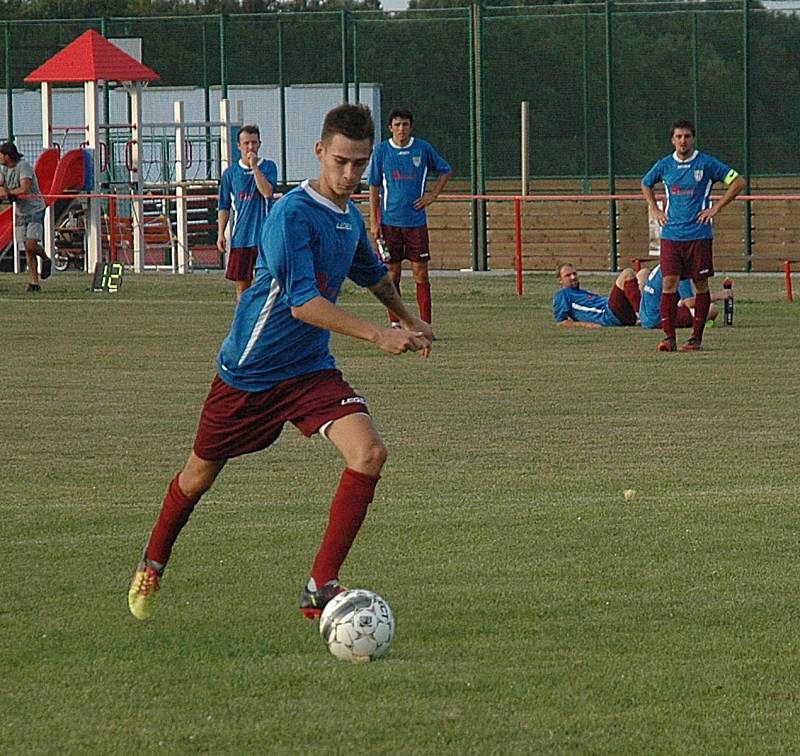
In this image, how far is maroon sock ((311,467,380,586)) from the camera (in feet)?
19.8

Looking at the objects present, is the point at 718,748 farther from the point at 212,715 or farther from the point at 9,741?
the point at 9,741

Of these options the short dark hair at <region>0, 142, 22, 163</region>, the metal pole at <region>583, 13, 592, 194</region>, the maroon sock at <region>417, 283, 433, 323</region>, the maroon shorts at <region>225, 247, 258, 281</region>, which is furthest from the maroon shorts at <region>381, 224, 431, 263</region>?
the metal pole at <region>583, 13, 592, 194</region>

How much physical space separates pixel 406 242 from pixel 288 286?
11518mm

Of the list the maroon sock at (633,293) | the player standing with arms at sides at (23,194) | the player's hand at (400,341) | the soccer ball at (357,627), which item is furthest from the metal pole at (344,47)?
the soccer ball at (357,627)

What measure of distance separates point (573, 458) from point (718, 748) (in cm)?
538

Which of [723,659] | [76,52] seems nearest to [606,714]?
[723,659]

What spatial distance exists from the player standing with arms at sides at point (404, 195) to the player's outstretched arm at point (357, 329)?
11.2 metres

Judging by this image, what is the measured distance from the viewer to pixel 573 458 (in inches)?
401

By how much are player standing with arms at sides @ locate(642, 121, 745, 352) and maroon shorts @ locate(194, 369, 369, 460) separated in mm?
10341

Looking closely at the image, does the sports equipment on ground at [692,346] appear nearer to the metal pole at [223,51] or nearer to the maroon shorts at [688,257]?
the maroon shorts at [688,257]

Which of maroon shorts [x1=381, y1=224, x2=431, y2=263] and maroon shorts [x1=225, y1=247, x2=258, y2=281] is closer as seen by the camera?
maroon shorts [x1=225, y1=247, x2=258, y2=281]

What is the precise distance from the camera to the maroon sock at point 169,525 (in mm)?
6504

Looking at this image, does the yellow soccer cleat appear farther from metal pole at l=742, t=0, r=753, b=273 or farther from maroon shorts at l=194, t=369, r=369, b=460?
metal pole at l=742, t=0, r=753, b=273

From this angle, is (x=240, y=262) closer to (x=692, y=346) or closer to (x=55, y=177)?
(x=692, y=346)
